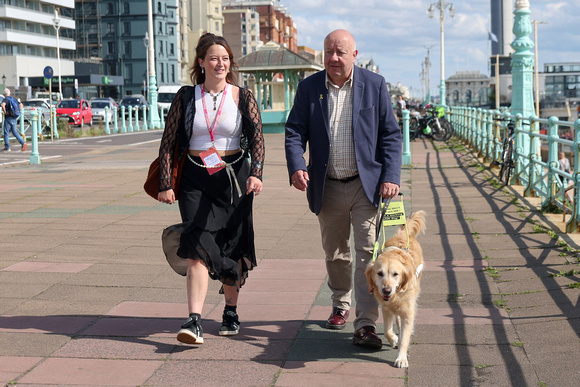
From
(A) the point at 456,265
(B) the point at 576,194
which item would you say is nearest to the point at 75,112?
(B) the point at 576,194

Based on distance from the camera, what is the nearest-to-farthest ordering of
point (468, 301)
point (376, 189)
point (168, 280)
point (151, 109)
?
point (376, 189), point (468, 301), point (168, 280), point (151, 109)

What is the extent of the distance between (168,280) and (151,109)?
40320 mm

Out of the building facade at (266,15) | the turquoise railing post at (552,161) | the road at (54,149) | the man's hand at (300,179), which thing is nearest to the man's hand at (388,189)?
the man's hand at (300,179)

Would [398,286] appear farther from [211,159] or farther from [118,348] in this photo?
[118,348]

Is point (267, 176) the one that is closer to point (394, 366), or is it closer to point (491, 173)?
point (491, 173)

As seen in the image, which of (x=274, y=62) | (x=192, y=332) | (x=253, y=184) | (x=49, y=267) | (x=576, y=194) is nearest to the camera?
→ (x=192, y=332)

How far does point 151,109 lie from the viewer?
46.4 meters

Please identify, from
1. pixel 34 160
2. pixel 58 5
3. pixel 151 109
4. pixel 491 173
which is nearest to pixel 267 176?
pixel 491 173

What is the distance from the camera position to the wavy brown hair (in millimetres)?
5293

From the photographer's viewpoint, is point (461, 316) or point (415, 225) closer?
point (415, 225)

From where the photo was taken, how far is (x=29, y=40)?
295 feet

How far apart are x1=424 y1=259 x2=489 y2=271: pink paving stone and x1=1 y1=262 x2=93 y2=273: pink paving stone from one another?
124 inches

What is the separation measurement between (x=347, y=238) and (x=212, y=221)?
0.91 meters

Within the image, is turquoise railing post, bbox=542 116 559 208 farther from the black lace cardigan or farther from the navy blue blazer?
the black lace cardigan
